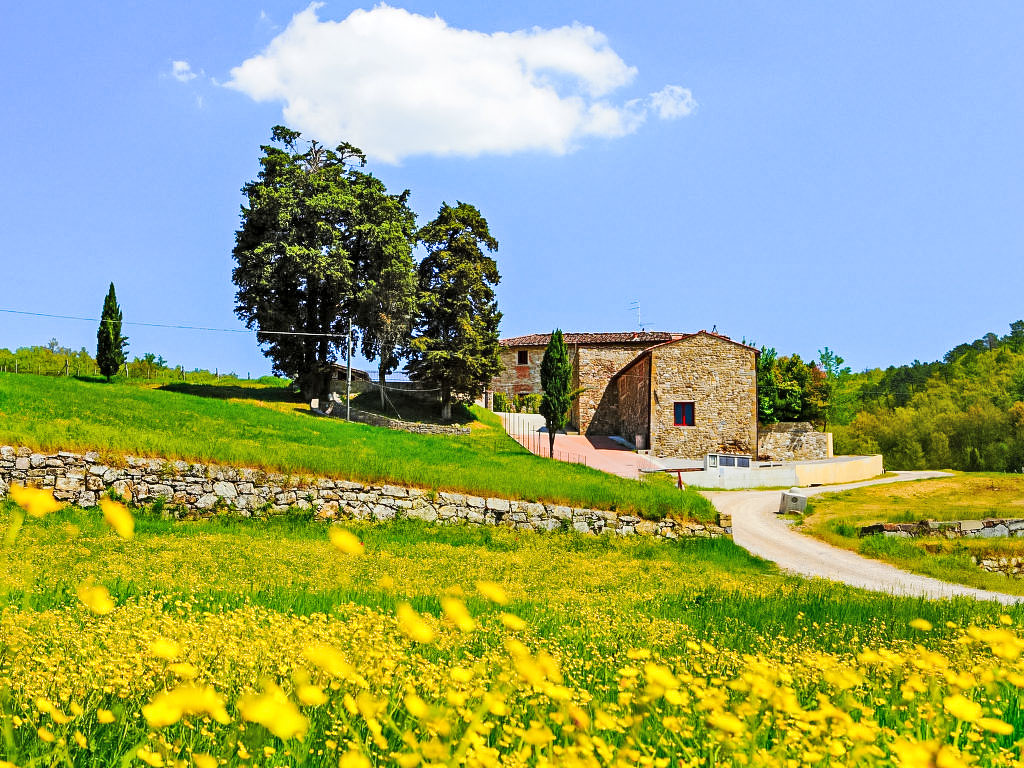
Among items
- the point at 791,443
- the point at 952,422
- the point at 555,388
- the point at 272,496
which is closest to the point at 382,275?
the point at 555,388

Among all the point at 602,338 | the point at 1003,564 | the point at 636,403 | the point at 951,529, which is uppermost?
the point at 602,338

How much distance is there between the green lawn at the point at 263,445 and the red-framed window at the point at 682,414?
1307 centimetres

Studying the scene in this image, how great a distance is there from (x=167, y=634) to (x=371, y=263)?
36858 millimetres

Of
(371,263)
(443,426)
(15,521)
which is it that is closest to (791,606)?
(15,521)

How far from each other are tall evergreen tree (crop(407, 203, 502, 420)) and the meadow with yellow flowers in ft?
95.1

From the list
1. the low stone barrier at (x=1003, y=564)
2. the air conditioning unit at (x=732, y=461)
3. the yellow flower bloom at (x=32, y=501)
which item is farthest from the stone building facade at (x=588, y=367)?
the yellow flower bloom at (x=32, y=501)

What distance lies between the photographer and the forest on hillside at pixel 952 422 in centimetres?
4875

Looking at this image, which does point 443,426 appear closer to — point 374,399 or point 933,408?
point 374,399

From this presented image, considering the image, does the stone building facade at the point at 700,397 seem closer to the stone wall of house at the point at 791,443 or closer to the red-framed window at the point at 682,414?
the red-framed window at the point at 682,414

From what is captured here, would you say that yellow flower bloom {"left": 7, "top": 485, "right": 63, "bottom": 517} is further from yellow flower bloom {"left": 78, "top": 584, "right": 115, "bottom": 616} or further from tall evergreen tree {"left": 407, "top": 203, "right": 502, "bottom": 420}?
tall evergreen tree {"left": 407, "top": 203, "right": 502, "bottom": 420}

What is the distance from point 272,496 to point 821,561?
42.2ft

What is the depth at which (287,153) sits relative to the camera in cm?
3944

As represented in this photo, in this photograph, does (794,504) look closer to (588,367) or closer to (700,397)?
(700,397)

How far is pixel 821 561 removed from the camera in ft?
50.0
